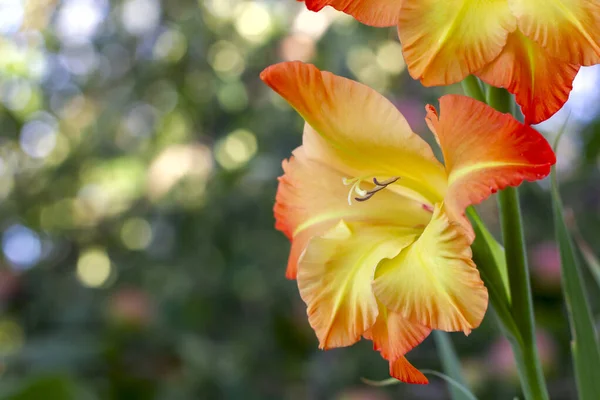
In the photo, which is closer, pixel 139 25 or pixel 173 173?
pixel 173 173

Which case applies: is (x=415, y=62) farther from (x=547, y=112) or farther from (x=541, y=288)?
(x=541, y=288)

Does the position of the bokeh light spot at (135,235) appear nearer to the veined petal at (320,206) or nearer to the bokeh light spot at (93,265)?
the bokeh light spot at (93,265)

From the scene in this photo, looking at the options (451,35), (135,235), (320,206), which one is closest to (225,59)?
(135,235)

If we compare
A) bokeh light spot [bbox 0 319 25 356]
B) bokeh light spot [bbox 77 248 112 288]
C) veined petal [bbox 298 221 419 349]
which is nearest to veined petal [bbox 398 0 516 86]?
veined petal [bbox 298 221 419 349]

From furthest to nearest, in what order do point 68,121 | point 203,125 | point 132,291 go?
point 68,121, point 203,125, point 132,291

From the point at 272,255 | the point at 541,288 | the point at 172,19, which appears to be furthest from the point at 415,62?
the point at 172,19

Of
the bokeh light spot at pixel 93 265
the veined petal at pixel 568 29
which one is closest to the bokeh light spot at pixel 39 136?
the bokeh light spot at pixel 93 265
